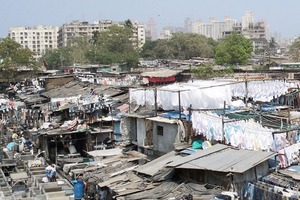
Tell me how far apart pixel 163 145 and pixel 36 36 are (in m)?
129

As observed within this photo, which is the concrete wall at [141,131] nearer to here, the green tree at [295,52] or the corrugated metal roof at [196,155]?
the corrugated metal roof at [196,155]

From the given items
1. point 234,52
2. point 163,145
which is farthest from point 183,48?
point 163,145

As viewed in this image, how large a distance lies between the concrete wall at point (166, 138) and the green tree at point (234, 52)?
36830 mm

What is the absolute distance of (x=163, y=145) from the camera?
52.5 feet

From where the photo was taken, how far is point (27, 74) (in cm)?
4669

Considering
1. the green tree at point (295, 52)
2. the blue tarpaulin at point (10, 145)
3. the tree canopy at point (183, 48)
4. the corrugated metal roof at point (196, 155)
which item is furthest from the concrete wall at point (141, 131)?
the tree canopy at point (183, 48)

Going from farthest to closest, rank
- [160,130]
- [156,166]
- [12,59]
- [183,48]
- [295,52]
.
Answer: [183,48]
[295,52]
[12,59]
[160,130]
[156,166]

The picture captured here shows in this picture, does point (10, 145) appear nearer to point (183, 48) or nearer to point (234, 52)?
→ point (234, 52)

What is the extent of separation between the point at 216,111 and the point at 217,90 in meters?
1.02

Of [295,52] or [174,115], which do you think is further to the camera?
[295,52]

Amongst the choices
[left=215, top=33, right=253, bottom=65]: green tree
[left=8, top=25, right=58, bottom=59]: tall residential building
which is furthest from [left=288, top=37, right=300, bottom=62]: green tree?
[left=8, top=25, right=58, bottom=59]: tall residential building

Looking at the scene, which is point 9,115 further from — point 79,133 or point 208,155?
point 208,155

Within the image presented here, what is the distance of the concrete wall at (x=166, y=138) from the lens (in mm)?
15396

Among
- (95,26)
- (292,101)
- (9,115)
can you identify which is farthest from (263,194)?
(95,26)
